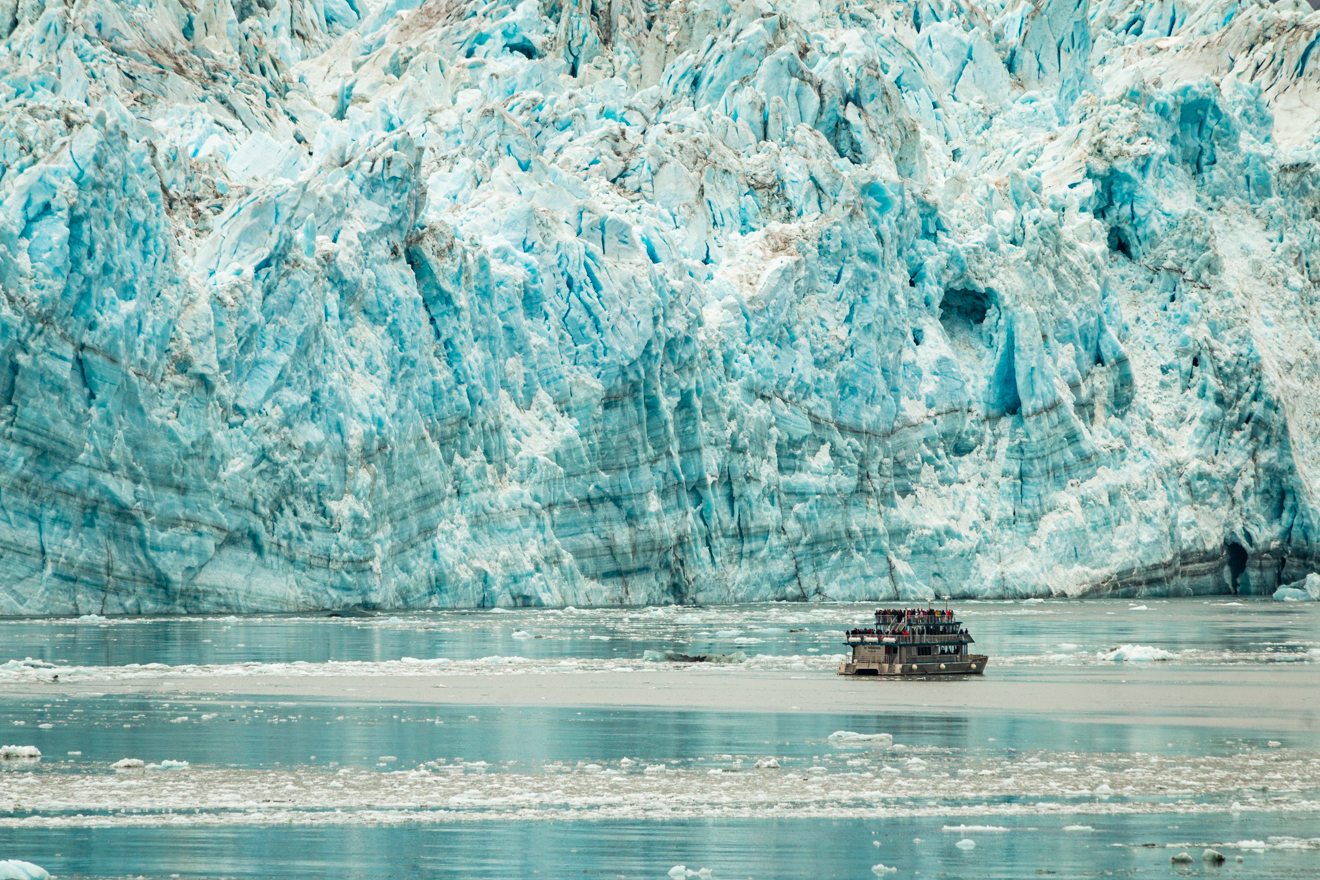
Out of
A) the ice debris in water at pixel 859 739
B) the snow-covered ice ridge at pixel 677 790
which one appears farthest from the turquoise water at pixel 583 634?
the snow-covered ice ridge at pixel 677 790

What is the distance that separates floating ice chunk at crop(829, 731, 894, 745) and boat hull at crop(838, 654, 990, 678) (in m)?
7.49

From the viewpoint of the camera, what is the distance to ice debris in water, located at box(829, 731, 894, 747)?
1567 centimetres

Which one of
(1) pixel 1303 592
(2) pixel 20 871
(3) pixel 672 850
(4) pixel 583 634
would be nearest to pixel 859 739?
(3) pixel 672 850

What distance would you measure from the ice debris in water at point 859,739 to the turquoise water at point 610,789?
59mm

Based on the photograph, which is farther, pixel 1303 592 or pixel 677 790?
pixel 1303 592

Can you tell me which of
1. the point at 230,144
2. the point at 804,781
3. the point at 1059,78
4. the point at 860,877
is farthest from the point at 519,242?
the point at 860,877

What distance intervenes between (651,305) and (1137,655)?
52.7ft

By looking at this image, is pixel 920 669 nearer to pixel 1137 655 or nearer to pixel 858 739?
pixel 1137 655

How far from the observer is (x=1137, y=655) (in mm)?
25641

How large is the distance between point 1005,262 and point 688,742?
100 ft

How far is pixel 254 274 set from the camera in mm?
33656

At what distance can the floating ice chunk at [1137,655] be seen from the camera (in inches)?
1005

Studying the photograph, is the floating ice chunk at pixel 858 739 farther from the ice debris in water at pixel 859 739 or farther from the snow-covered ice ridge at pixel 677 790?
the snow-covered ice ridge at pixel 677 790

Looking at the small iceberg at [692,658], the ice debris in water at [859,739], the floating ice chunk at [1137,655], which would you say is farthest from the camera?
the floating ice chunk at [1137,655]
